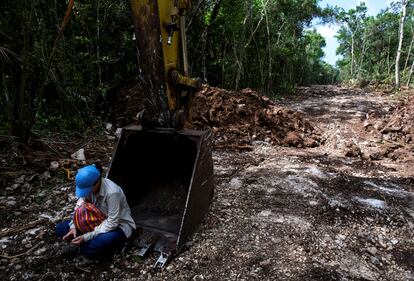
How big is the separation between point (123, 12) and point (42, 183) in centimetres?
601

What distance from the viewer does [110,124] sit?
751cm

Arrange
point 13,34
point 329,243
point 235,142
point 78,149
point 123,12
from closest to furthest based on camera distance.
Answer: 1. point 329,243
2. point 13,34
3. point 78,149
4. point 235,142
5. point 123,12

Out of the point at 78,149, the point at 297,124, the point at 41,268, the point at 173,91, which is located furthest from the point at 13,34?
the point at 297,124

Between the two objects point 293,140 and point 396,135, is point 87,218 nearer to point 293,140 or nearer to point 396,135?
point 293,140

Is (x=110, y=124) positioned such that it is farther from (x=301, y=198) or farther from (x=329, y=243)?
(x=329, y=243)

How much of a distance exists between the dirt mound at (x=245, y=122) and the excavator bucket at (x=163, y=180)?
3.24 metres

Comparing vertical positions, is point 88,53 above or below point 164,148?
above

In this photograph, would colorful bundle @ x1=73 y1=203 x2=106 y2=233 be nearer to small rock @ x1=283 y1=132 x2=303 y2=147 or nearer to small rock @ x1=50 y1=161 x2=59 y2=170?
small rock @ x1=50 y1=161 x2=59 y2=170

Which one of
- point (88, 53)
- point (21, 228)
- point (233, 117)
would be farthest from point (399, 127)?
point (21, 228)

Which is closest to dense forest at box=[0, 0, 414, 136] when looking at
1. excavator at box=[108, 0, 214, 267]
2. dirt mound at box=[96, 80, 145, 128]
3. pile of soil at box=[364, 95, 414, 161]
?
dirt mound at box=[96, 80, 145, 128]

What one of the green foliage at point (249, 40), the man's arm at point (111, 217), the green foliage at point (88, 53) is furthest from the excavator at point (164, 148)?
the green foliage at point (249, 40)

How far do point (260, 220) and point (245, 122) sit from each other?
4540 mm

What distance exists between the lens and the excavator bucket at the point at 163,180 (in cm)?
302

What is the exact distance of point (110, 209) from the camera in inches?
113
